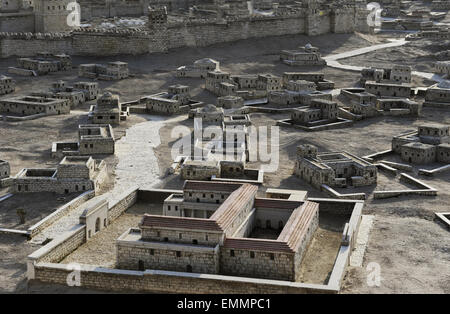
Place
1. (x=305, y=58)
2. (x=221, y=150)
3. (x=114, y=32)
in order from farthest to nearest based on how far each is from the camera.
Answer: (x=114, y=32) → (x=305, y=58) → (x=221, y=150)

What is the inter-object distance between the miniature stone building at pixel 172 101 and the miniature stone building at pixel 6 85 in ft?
33.8

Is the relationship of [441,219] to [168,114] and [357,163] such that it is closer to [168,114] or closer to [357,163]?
[357,163]

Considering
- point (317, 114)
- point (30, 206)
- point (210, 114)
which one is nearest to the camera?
point (30, 206)

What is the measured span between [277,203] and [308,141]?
15.5 metres

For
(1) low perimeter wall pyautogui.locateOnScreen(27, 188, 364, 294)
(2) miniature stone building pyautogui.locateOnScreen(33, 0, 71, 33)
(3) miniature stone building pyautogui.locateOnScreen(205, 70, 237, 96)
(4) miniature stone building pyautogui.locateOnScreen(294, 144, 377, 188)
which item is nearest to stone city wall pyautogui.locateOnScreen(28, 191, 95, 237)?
(1) low perimeter wall pyautogui.locateOnScreen(27, 188, 364, 294)

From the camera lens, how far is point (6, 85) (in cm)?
6188

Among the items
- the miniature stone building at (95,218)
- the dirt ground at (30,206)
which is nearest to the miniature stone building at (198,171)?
the dirt ground at (30,206)

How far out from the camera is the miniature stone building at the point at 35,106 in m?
56.6

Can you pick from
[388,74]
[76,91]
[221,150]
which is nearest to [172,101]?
[76,91]

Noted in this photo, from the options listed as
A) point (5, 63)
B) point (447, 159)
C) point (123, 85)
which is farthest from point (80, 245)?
point (5, 63)

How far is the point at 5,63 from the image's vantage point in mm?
70688

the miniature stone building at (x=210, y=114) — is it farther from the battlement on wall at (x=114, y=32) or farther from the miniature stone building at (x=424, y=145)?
the battlement on wall at (x=114, y=32)

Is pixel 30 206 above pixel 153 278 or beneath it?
above

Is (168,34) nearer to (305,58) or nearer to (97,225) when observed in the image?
(305,58)
